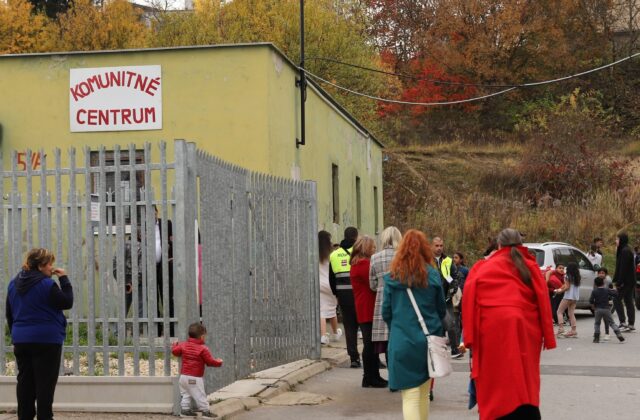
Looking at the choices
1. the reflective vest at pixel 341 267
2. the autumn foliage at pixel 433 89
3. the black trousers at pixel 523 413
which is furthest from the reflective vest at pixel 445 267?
the autumn foliage at pixel 433 89

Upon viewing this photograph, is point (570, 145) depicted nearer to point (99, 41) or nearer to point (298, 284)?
point (99, 41)

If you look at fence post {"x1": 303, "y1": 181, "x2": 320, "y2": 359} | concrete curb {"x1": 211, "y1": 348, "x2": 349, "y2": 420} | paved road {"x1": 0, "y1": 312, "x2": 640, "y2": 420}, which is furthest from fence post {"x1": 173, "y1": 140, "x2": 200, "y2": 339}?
fence post {"x1": 303, "y1": 181, "x2": 320, "y2": 359}

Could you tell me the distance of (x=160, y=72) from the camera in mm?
19391

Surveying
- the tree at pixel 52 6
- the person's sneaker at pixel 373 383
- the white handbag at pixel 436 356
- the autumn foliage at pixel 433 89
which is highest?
the tree at pixel 52 6

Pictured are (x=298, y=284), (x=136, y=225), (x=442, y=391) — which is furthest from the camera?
(x=298, y=284)

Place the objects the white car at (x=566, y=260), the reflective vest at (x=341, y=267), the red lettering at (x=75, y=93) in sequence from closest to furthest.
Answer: the reflective vest at (x=341, y=267) < the red lettering at (x=75, y=93) < the white car at (x=566, y=260)

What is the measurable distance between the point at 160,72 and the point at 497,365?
41.6 feet

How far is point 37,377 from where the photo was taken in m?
8.74

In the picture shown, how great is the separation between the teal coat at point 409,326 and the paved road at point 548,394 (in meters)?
1.66

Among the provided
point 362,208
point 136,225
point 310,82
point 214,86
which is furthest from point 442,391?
point 362,208

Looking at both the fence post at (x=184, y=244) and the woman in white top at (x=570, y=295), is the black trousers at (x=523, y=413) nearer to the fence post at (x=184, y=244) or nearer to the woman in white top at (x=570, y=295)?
the fence post at (x=184, y=244)

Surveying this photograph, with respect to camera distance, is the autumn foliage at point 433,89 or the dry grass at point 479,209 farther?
the autumn foliage at point 433,89

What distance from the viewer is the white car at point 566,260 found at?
22852 mm

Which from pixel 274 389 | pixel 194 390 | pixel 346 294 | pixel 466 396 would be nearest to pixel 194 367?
pixel 194 390
